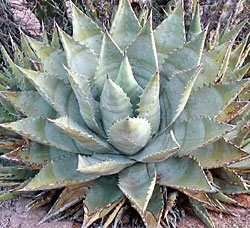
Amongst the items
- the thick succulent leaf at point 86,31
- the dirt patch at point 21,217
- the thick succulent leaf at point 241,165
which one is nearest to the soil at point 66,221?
the dirt patch at point 21,217

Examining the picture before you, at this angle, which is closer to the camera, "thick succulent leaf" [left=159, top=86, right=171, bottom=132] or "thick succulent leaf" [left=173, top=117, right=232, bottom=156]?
"thick succulent leaf" [left=173, top=117, right=232, bottom=156]

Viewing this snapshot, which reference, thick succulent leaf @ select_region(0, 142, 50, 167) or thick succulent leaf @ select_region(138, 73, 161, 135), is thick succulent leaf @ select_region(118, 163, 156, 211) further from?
thick succulent leaf @ select_region(0, 142, 50, 167)

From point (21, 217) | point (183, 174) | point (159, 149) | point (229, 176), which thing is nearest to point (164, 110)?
point (159, 149)

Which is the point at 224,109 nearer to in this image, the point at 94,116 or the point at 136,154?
the point at 136,154

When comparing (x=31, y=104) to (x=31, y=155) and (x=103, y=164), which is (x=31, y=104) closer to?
(x=31, y=155)

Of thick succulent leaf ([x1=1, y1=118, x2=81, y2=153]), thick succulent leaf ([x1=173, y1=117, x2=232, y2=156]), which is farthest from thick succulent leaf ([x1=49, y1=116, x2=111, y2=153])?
thick succulent leaf ([x1=173, y1=117, x2=232, y2=156])
